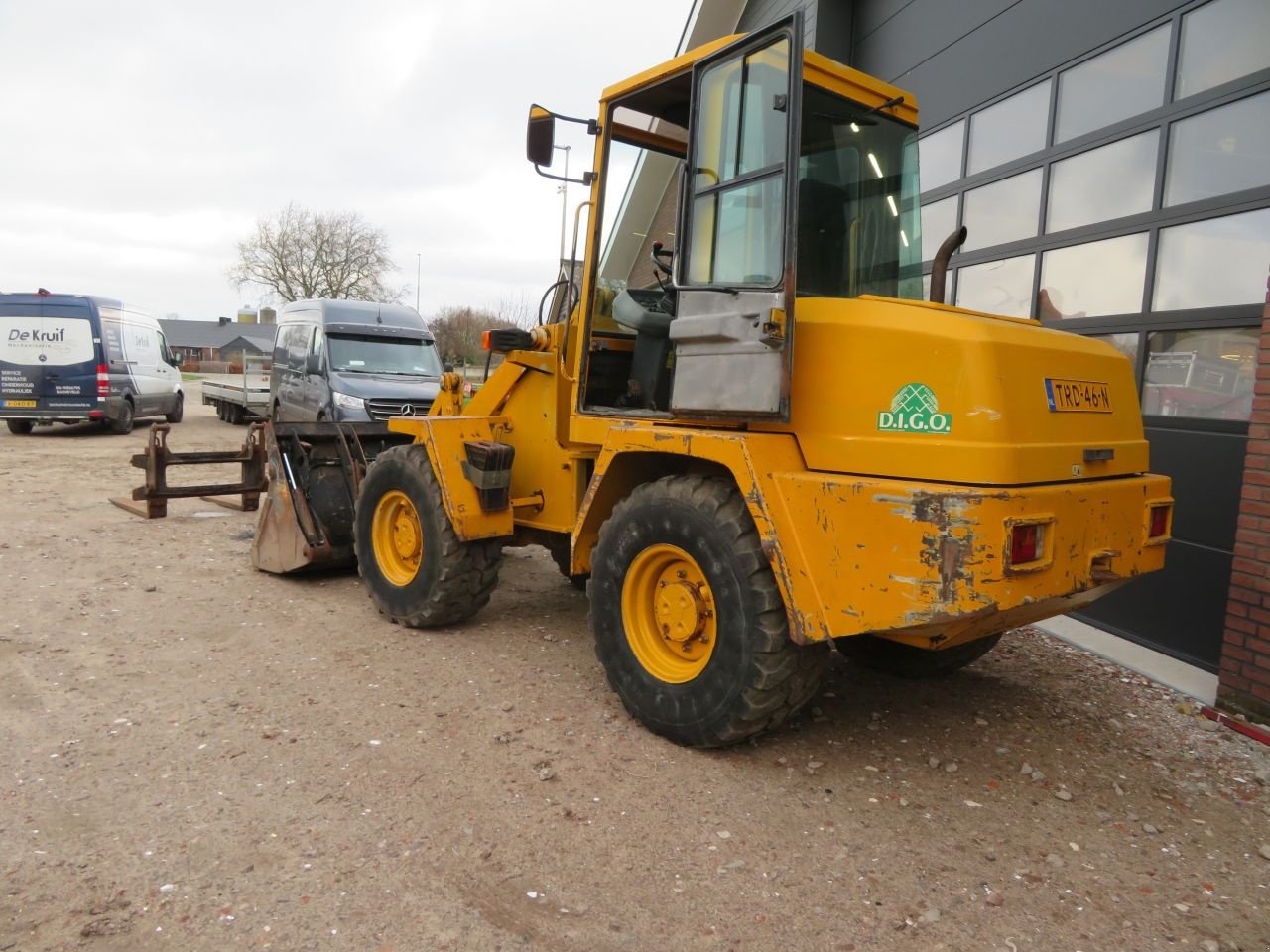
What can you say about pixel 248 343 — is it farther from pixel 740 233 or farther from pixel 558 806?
pixel 558 806

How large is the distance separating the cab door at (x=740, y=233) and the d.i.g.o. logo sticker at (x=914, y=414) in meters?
0.36

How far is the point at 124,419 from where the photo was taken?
15.8m

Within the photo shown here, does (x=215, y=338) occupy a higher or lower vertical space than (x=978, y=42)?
lower

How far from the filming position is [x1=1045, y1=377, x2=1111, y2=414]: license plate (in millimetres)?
Result: 3004

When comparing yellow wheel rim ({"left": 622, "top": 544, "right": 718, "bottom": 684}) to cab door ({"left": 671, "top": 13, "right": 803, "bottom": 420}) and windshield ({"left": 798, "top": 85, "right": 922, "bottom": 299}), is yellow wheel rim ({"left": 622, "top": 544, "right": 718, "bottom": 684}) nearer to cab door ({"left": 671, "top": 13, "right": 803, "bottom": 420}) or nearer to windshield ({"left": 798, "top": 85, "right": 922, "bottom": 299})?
cab door ({"left": 671, "top": 13, "right": 803, "bottom": 420})

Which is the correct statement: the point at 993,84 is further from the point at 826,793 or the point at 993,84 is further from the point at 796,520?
the point at 826,793

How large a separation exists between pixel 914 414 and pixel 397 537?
343 cm

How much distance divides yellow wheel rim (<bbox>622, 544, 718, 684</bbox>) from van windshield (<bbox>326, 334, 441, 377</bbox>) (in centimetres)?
933

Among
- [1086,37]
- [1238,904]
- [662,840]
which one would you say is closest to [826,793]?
[662,840]

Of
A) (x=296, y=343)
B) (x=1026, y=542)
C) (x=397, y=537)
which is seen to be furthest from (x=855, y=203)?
(x=296, y=343)

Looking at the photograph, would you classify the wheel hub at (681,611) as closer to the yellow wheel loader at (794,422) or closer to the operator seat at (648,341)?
the yellow wheel loader at (794,422)

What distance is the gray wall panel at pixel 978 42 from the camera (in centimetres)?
575

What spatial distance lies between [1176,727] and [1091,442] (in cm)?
180

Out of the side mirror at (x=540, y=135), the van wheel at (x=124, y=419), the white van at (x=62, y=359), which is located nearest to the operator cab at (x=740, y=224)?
the side mirror at (x=540, y=135)
